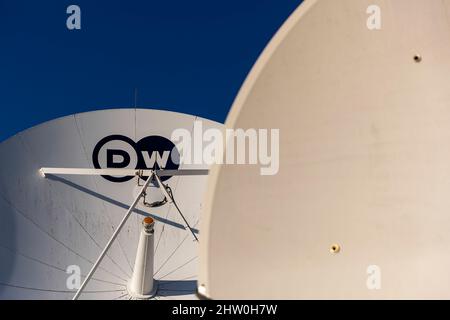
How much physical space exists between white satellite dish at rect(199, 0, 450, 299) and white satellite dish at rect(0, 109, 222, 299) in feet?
20.1

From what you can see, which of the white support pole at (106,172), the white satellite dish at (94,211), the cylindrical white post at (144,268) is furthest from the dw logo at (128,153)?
the cylindrical white post at (144,268)

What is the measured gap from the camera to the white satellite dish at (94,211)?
35.9 ft

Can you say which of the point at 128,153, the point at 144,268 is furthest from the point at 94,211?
the point at 144,268

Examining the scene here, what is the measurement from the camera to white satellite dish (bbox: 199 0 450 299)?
15.1ft

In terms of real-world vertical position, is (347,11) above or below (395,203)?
above

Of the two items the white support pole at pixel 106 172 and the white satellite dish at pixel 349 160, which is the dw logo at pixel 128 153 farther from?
the white satellite dish at pixel 349 160

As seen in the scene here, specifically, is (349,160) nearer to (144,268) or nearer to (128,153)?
(144,268)

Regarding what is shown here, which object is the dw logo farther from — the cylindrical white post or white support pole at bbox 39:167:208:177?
the cylindrical white post

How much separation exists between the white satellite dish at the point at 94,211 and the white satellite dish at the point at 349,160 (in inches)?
242

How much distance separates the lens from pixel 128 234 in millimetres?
12477

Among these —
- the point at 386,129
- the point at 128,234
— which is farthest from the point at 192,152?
the point at 386,129

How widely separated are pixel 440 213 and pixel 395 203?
19.3 inches

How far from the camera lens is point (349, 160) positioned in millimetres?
4926
